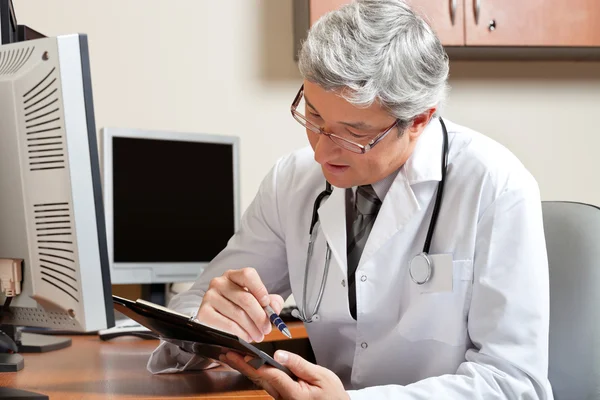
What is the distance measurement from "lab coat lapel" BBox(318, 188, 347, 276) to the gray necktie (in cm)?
3

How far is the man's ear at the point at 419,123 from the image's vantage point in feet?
4.75

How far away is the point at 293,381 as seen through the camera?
1.17m

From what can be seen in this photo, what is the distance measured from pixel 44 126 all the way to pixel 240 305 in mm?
463

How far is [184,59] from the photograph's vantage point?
256 cm

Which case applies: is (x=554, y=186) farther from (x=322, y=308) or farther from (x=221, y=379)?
(x=221, y=379)

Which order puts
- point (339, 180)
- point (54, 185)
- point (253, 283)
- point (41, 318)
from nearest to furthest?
1. point (54, 185)
2. point (41, 318)
3. point (253, 283)
4. point (339, 180)

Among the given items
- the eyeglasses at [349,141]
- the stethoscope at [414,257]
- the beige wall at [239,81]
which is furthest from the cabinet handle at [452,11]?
the eyeglasses at [349,141]

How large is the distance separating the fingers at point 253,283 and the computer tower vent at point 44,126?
1.33ft

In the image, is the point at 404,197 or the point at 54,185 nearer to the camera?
the point at 54,185

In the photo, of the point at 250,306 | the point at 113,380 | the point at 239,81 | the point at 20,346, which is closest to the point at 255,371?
the point at 250,306

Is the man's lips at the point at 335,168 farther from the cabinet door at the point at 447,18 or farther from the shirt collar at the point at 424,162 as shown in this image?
the cabinet door at the point at 447,18

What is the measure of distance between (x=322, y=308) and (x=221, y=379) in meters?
Result: 0.25

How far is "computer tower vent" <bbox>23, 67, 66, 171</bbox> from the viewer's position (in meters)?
1.03

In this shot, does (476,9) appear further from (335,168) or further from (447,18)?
(335,168)
